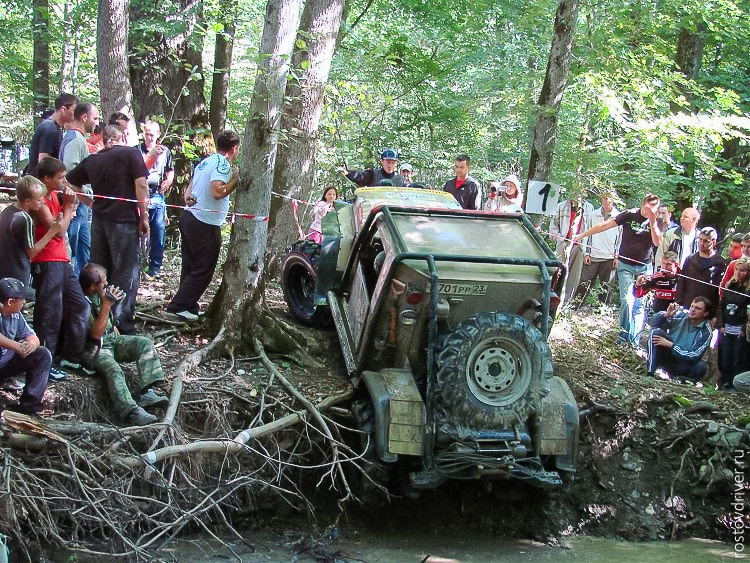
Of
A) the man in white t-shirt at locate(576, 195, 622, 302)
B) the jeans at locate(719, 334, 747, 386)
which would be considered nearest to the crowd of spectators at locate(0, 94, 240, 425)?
the jeans at locate(719, 334, 747, 386)

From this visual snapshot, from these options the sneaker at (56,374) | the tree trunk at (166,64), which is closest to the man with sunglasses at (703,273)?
the sneaker at (56,374)

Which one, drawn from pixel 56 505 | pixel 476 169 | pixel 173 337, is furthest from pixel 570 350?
pixel 476 169

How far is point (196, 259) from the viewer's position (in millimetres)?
8406

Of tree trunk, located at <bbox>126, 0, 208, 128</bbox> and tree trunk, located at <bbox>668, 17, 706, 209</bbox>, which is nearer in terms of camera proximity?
tree trunk, located at <bbox>126, 0, 208, 128</bbox>

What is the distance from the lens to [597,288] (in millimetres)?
13797

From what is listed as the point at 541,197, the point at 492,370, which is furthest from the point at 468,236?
the point at 541,197

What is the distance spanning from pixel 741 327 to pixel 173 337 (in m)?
6.02

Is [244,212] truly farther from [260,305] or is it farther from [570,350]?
[570,350]

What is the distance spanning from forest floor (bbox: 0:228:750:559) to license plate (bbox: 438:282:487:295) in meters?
1.59

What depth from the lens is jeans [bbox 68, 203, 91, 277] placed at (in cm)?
859

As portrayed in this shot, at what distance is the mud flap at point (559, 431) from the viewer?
6.50 m

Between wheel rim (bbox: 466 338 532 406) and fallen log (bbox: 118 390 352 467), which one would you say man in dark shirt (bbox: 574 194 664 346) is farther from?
fallen log (bbox: 118 390 352 467)

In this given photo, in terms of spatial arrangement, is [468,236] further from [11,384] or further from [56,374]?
[11,384]

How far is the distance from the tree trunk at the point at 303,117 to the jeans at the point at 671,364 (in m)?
4.68
